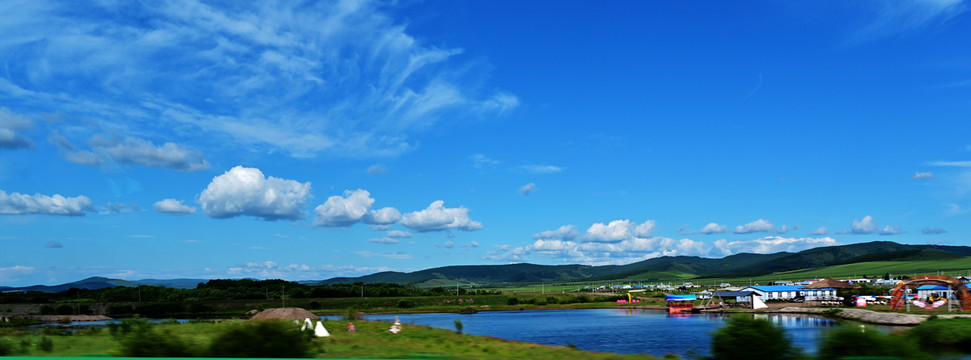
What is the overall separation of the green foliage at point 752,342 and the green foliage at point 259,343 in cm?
745

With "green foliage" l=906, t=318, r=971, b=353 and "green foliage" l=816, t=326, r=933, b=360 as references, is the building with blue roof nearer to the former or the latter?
"green foliage" l=906, t=318, r=971, b=353

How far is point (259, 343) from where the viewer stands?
1177cm

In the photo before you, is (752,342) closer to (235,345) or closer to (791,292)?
(235,345)

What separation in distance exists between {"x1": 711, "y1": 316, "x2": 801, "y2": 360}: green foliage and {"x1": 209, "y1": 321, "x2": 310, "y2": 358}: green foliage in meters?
7.45

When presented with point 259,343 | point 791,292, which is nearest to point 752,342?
point 259,343

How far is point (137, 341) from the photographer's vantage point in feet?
38.9

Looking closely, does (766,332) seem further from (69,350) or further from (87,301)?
(87,301)

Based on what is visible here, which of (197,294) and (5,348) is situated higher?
(5,348)

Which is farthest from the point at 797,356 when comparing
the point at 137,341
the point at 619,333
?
the point at 619,333

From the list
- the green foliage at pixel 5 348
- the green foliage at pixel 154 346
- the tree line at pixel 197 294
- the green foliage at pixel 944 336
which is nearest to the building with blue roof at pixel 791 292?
the tree line at pixel 197 294

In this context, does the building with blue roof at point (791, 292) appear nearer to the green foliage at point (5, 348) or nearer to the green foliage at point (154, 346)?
the green foliage at point (154, 346)

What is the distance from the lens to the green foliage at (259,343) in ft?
37.8

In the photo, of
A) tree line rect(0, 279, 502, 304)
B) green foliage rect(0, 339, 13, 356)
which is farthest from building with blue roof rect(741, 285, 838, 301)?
green foliage rect(0, 339, 13, 356)

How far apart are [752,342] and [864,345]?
1.65m
